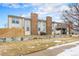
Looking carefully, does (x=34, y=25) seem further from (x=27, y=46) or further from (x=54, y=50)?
(x=54, y=50)

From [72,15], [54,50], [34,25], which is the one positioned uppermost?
[72,15]

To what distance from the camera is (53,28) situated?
215 cm

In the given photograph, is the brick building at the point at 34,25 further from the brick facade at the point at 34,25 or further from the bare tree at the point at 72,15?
the bare tree at the point at 72,15

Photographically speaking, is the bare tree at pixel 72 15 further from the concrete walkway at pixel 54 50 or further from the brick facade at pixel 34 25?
the brick facade at pixel 34 25

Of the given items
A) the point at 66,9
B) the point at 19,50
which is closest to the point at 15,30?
the point at 19,50

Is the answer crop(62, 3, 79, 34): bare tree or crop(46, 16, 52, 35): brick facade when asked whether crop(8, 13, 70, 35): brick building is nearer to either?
crop(46, 16, 52, 35): brick facade

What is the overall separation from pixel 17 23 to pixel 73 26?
61 cm

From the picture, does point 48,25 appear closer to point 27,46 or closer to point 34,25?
point 34,25

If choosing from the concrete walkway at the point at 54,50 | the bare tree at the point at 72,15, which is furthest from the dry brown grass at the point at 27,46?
the bare tree at the point at 72,15

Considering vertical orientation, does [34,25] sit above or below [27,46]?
above

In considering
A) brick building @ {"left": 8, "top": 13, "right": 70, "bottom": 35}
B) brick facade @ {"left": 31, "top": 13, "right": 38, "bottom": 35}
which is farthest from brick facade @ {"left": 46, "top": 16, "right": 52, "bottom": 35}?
brick facade @ {"left": 31, "top": 13, "right": 38, "bottom": 35}

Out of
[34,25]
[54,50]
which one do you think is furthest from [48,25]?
[54,50]

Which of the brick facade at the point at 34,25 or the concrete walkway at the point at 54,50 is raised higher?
the brick facade at the point at 34,25

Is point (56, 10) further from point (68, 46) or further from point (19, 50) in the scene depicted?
point (19, 50)
